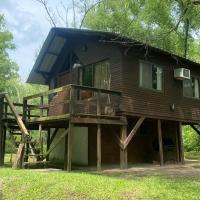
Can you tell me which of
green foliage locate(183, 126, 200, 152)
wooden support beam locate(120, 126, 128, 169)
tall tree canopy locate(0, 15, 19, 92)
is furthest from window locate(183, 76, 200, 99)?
tall tree canopy locate(0, 15, 19, 92)

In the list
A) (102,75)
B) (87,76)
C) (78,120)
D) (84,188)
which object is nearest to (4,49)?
(87,76)

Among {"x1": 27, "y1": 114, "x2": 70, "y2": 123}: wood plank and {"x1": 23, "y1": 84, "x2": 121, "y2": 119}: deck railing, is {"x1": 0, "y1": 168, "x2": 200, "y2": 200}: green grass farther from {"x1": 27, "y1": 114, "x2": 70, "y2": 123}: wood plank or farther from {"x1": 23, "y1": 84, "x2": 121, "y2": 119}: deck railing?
{"x1": 23, "y1": 84, "x2": 121, "y2": 119}: deck railing

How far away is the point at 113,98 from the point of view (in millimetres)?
14578

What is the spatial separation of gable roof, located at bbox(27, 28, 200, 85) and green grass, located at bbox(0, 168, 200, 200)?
594 centimetres

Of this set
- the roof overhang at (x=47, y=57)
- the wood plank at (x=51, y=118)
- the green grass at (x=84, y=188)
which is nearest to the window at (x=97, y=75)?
the roof overhang at (x=47, y=57)

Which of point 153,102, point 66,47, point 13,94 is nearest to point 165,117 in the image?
point 153,102

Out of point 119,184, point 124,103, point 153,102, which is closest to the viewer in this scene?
point 119,184

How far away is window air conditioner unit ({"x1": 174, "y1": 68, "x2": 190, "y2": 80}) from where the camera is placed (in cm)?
1691

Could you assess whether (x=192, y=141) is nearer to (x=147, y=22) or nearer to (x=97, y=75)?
(x=147, y=22)

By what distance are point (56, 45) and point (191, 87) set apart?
7.40 meters

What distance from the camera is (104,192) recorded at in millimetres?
8531

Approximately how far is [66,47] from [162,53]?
5.21 m

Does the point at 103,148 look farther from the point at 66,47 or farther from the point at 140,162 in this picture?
the point at 66,47

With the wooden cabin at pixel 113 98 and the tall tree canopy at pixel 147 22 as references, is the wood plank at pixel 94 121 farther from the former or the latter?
the tall tree canopy at pixel 147 22
